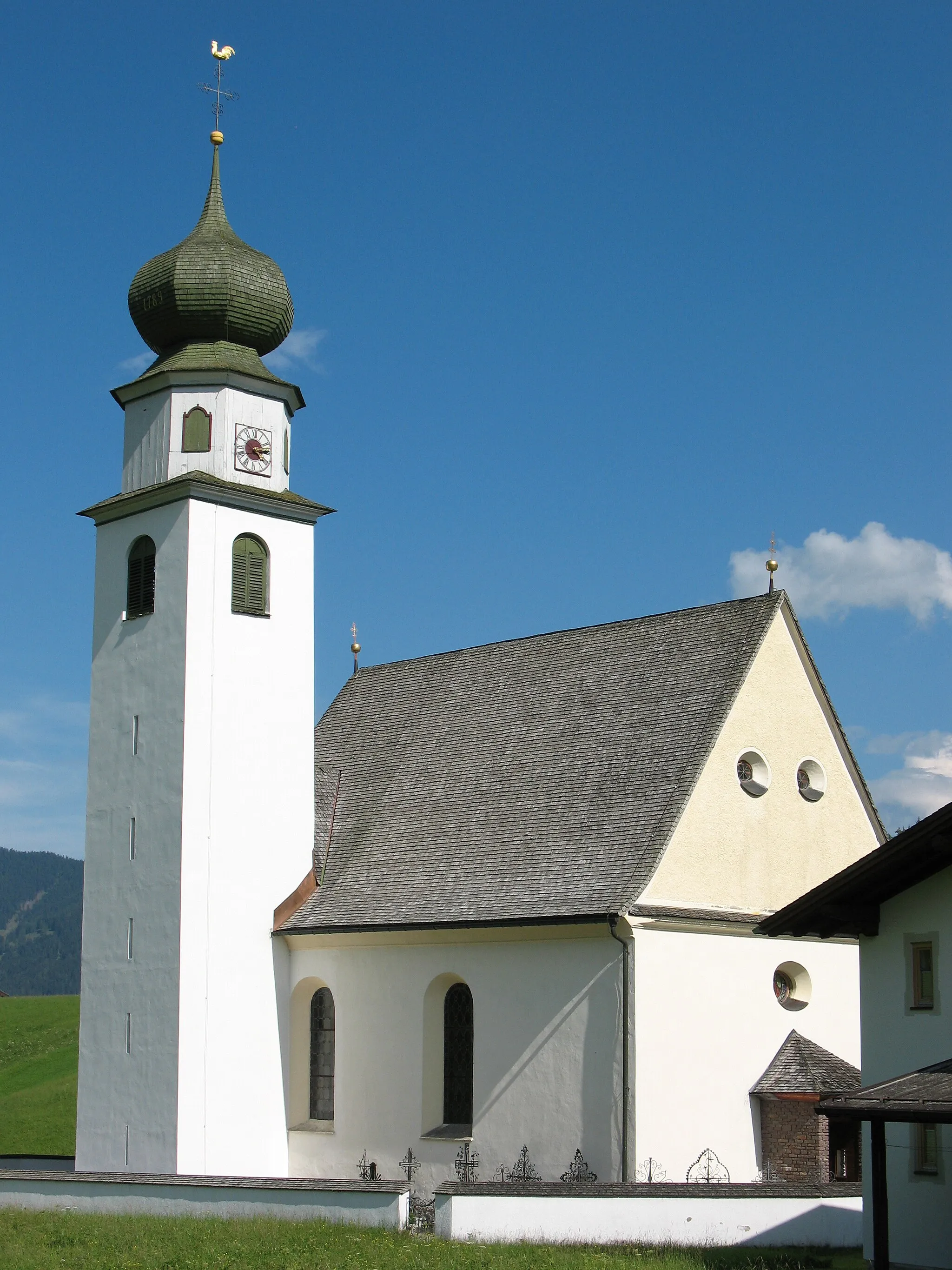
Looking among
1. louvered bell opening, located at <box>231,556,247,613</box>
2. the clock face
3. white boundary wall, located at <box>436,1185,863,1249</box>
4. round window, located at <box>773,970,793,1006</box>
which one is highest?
the clock face

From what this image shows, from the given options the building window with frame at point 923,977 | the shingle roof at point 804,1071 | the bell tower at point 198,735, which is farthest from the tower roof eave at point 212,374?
the building window with frame at point 923,977

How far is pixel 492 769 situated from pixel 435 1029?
462cm

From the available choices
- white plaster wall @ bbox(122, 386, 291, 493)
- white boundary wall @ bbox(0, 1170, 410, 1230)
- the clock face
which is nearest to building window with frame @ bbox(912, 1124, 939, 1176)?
white boundary wall @ bbox(0, 1170, 410, 1230)

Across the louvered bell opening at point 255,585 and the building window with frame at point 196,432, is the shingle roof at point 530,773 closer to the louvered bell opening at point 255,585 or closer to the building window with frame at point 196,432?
the louvered bell opening at point 255,585

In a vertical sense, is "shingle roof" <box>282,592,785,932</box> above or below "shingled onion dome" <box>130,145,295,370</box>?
below

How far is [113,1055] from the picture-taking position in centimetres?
2809

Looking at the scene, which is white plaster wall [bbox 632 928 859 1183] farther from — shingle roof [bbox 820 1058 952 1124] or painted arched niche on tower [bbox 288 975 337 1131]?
shingle roof [bbox 820 1058 952 1124]

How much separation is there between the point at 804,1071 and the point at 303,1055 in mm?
8818

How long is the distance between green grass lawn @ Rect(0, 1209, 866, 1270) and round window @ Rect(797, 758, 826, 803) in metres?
9.07

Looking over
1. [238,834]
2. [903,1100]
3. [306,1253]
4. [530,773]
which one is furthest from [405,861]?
[903,1100]

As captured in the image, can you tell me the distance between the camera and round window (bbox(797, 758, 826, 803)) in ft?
88.9

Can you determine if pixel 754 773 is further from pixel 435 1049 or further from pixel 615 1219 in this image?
pixel 615 1219

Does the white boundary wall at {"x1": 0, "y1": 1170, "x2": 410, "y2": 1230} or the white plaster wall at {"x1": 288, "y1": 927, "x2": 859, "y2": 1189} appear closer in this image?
the white boundary wall at {"x1": 0, "y1": 1170, "x2": 410, "y2": 1230}

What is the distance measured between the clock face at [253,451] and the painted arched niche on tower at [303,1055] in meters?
9.11
